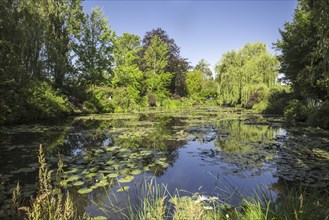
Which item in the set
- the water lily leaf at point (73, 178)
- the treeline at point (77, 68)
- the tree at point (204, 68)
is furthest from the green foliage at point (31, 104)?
the tree at point (204, 68)

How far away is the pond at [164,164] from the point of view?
444 cm

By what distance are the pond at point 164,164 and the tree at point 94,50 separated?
16.8 metres

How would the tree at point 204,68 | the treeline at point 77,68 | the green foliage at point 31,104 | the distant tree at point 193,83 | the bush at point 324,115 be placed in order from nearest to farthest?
the bush at point 324,115
the green foliage at point 31,104
the treeline at point 77,68
the distant tree at point 193,83
the tree at point 204,68

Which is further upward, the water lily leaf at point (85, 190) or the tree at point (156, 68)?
the tree at point (156, 68)

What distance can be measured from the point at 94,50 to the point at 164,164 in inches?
940

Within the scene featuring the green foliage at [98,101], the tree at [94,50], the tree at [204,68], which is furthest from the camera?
the tree at [204,68]

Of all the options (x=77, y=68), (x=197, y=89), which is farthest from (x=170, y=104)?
(x=197, y=89)

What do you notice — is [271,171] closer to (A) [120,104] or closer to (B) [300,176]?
(B) [300,176]

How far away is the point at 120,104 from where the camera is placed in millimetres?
25781

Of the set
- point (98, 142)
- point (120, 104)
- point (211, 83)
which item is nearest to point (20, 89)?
point (98, 142)

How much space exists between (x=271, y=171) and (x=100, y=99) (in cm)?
2066

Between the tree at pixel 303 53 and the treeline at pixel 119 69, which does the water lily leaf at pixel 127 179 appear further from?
the tree at pixel 303 53

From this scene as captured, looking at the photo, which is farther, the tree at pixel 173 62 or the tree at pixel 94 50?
the tree at pixel 173 62

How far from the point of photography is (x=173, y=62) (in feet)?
131
